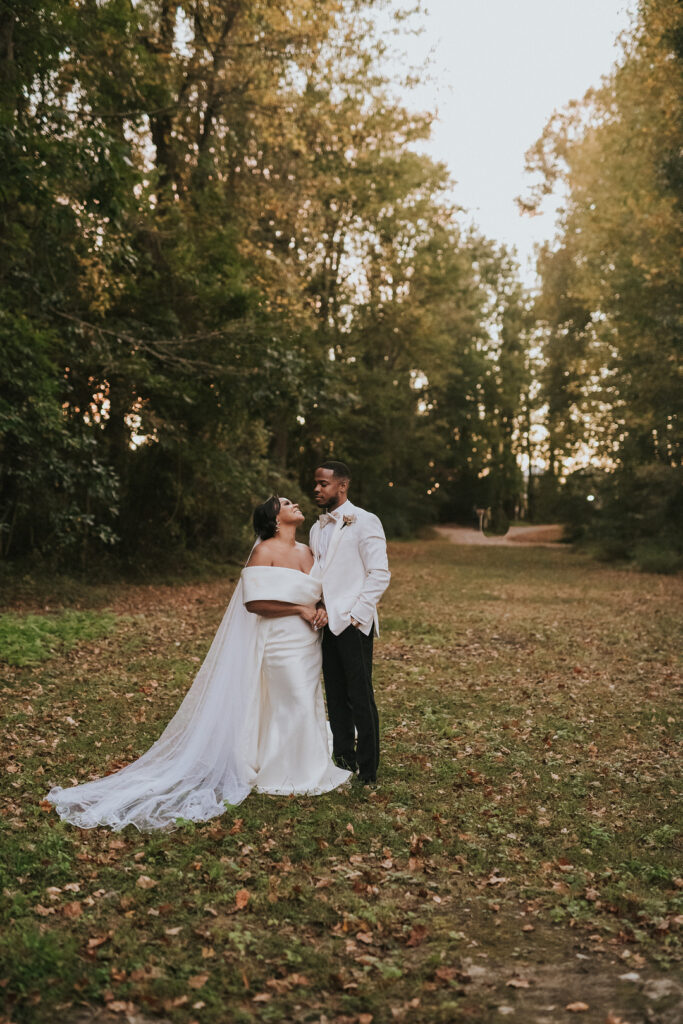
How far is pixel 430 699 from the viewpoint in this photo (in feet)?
32.9

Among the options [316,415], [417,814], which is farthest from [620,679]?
[316,415]

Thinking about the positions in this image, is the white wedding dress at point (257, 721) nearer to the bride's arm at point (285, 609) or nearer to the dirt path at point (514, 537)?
the bride's arm at point (285, 609)

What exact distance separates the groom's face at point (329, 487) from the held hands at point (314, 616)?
2.48 ft

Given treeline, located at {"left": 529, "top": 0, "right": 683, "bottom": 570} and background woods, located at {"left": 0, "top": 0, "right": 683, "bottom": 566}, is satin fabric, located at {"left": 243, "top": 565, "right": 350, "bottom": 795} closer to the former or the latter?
background woods, located at {"left": 0, "top": 0, "right": 683, "bottom": 566}

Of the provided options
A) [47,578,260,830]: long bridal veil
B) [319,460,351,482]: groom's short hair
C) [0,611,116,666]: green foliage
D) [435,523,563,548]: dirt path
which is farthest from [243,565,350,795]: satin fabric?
[435,523,563,548]: dirt path

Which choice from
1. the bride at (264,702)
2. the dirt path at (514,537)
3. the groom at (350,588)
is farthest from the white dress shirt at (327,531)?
the dirt path at (514,537)

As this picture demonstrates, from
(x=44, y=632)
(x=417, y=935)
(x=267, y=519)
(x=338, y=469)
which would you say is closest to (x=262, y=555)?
(x=267, y=519)

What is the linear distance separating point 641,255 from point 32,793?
21.9 m

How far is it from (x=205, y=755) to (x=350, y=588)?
162cm

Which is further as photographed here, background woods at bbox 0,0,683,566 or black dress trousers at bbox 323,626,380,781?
background woods at bbox 0,0,683,566

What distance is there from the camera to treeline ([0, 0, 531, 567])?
1284cm

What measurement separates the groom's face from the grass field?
82.6 inches

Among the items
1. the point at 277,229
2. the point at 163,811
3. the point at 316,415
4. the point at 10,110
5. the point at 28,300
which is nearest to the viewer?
the point at 163,811

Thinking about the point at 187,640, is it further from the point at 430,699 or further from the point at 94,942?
the point at 94,942
